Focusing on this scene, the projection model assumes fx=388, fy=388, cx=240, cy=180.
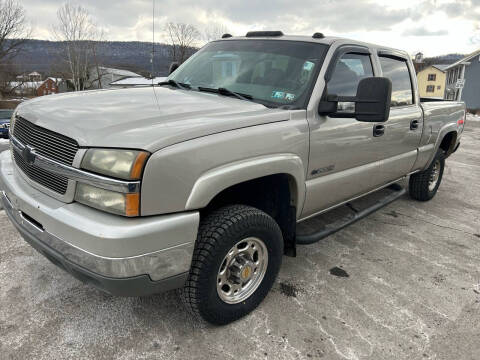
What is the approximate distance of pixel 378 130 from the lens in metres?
3.41

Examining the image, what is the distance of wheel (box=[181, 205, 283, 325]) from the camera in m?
2.22

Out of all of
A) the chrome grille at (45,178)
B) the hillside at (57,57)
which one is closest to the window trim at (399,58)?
the chrome grille at (45,178)

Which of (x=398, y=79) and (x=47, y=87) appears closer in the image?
(x=398, y=79)

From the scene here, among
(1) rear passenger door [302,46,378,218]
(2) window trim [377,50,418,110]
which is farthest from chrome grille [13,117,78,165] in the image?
(2) window trim [377,50,418,110]

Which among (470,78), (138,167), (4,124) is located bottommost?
(4,124)

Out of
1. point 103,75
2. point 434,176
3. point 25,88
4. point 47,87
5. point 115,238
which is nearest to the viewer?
point 115,238

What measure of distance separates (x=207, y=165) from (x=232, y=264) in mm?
763

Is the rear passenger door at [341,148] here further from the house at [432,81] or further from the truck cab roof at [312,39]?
the house at [432,81]

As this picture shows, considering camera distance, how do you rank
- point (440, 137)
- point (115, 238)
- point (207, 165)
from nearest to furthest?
point (115, 238) < point (207, 165) < point (440, 137)

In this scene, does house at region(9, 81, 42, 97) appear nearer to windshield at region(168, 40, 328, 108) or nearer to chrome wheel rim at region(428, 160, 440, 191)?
windshield at region(168, 40, 328, 108)

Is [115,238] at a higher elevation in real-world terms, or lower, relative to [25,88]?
higher

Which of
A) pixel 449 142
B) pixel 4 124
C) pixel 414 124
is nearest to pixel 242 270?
pixel 414 124

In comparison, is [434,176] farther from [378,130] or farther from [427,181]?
[378,130]

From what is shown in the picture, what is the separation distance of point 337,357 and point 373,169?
1834mm
